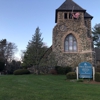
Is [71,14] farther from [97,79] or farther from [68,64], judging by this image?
[97,79]

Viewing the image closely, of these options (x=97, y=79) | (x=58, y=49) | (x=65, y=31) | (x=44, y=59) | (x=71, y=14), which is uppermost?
(x=71, y=14)

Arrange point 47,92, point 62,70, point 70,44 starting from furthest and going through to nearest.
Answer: point 70,44 < point 62,70 < point 47,92

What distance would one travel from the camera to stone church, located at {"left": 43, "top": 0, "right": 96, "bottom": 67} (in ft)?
96.6

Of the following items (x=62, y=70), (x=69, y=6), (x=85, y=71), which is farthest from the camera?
(x=69, y=6)

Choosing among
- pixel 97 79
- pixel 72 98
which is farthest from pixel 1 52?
pixel 72 98

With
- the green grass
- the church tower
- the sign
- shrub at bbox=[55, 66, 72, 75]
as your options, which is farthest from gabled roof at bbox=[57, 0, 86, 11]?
the green grass

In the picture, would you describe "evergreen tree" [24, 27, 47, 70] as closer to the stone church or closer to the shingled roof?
the stone church

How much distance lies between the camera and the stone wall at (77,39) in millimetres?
29359

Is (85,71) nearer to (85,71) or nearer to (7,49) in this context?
(85,71)

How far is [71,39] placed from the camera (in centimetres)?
3038

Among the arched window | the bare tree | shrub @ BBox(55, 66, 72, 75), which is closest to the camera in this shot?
shrub @ BBox(55, 66, 72, 75)

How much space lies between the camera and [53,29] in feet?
100

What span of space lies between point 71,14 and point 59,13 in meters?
2.29

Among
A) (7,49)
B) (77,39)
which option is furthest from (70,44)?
(7,49)
